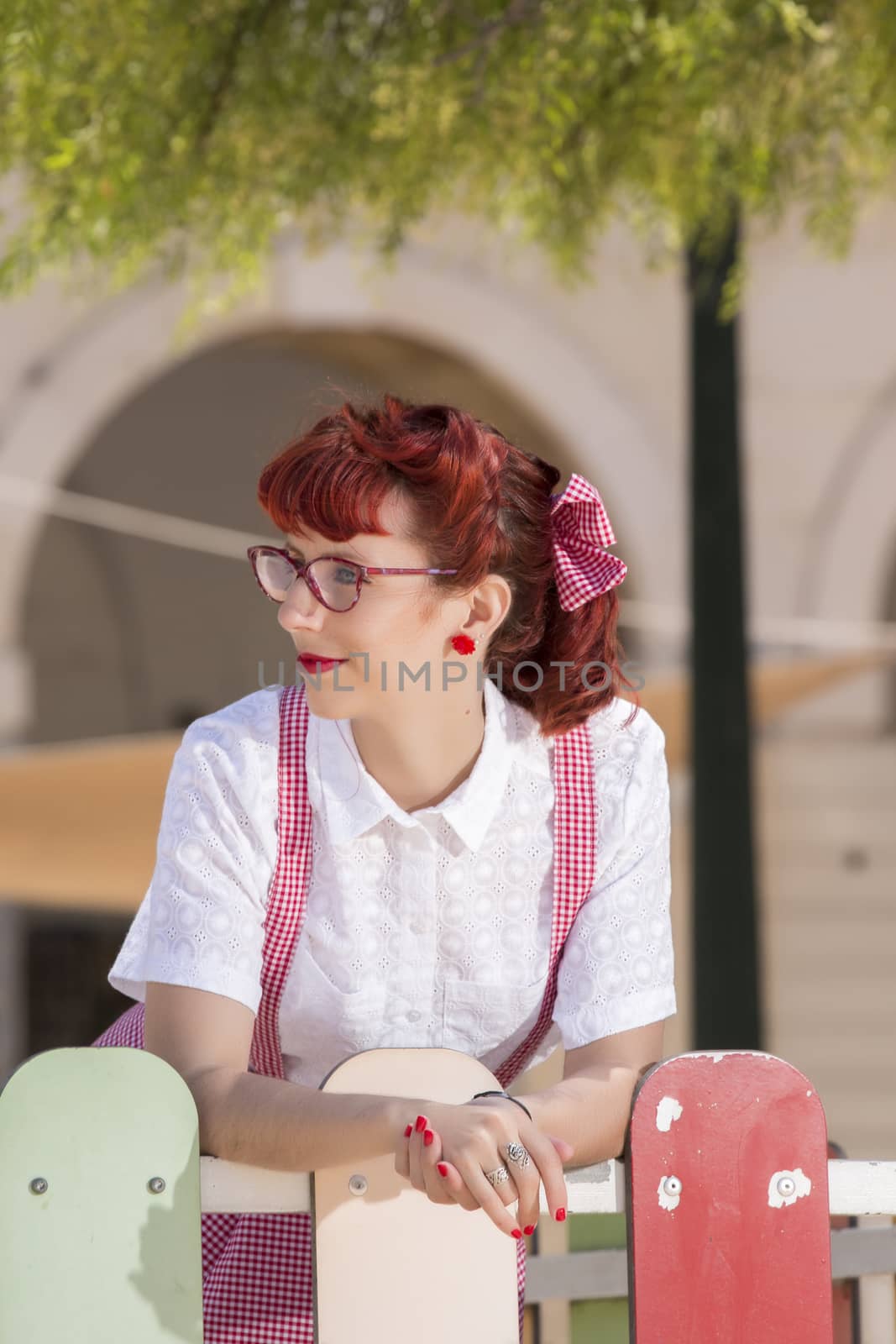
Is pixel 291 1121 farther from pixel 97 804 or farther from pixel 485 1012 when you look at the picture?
pixel 97 804

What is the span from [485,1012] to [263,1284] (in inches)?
15.5

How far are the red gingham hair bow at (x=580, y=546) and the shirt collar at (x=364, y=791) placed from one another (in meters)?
0.19

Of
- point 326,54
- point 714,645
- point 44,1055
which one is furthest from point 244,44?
point 44,1055

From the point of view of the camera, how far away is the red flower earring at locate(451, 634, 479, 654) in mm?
1736

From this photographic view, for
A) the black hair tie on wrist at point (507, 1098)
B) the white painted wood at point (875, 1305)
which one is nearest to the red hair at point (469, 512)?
the black hair tie on wrist at point (507, 1098)

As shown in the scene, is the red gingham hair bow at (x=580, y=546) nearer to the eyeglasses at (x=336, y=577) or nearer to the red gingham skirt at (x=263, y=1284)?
the eyeglasses at (x=336, y=577)

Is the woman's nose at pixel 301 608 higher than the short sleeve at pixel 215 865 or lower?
higher

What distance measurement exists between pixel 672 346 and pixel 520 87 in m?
4.79

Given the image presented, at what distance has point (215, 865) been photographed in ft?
5.23

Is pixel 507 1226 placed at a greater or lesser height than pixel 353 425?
lesser

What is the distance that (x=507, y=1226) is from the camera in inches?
52.2

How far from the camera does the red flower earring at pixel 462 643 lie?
5.70ft

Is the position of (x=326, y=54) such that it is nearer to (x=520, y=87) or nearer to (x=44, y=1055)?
(x=520, y=87)

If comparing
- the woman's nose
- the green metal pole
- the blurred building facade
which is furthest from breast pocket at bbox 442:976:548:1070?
the blurred building facade
